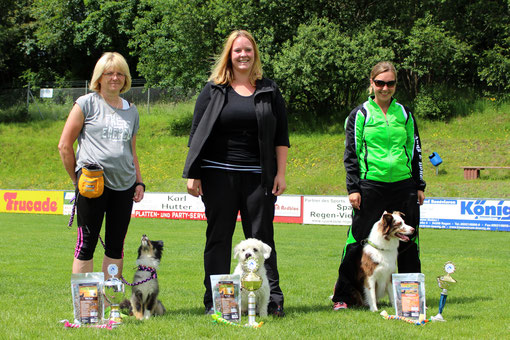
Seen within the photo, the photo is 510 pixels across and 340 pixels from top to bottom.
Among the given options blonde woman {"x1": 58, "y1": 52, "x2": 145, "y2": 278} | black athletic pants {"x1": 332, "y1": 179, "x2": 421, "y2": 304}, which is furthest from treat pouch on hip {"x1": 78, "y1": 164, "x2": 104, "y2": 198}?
black athletic pants {"x1": 332, "y1": 179, "x2": 421, "y2": 304}

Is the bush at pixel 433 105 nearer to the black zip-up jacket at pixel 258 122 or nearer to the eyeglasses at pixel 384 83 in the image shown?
the eyeglasses at pixel 384 83

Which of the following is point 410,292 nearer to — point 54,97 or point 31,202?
point 31,202

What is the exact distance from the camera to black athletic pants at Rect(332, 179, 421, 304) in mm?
5180

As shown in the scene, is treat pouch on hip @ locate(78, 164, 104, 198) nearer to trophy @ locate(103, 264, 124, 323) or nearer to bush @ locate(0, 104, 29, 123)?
trophy @ locate(103, 264, 124, 323)

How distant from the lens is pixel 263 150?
4.62 m

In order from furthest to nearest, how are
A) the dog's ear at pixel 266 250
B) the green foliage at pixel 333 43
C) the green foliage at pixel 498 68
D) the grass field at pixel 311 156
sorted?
the green foliage at pixel 333 43
the green foliage at pixel 498 68
the grass field at pixel 311 156
the dog's ear at pixel 266 250

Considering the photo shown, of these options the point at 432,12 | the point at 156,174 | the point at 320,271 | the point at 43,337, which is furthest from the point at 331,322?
the point at 432,12

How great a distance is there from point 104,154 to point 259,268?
1.59 m

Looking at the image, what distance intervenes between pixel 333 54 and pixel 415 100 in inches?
214

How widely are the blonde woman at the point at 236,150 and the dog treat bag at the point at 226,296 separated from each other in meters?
0.39

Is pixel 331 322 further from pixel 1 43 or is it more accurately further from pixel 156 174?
pixel 1 43

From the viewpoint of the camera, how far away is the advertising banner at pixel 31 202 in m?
23.2

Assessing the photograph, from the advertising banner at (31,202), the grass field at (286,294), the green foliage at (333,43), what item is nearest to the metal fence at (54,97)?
the green foliage at (333,43)

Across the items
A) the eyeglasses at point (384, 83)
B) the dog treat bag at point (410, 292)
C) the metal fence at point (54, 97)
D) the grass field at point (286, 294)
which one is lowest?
the grass field at point (286, 294)
